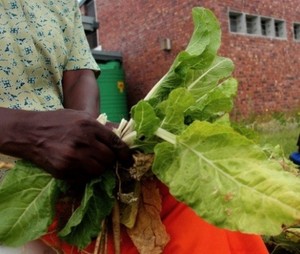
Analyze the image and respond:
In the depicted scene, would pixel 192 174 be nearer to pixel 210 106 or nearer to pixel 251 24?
pixel 210 106

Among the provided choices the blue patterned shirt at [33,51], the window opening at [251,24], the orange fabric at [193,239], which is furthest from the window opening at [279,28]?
the orange fabric at [193,239]

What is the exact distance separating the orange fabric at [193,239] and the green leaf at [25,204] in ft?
0.29

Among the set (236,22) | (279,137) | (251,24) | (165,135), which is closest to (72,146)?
(165,135)

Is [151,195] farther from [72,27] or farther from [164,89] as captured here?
[72,27]

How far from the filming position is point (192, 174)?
91 cm

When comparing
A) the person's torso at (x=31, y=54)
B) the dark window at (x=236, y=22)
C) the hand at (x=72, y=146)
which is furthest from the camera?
the dark window at (x=236, y=22)

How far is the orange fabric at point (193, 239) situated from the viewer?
1030 millimetres

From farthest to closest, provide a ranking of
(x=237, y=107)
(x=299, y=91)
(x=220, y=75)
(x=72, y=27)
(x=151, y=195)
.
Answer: (x=299, y=91) < (x=237, y=107) < (x=72, y=27) < (x=220, y=75) < (x=151, y=195)

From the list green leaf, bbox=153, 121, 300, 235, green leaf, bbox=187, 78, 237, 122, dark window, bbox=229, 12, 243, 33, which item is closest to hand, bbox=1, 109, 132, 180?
green leaf, bbox=153, 121, 300, 235

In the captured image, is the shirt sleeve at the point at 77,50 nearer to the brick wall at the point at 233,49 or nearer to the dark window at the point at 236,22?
the brick wall at the point at 233,49

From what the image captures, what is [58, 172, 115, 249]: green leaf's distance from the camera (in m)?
1.00

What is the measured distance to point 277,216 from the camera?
812 mm

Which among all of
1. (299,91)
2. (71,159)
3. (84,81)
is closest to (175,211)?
(71,159)

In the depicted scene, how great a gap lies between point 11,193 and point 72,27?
819 millimetres
